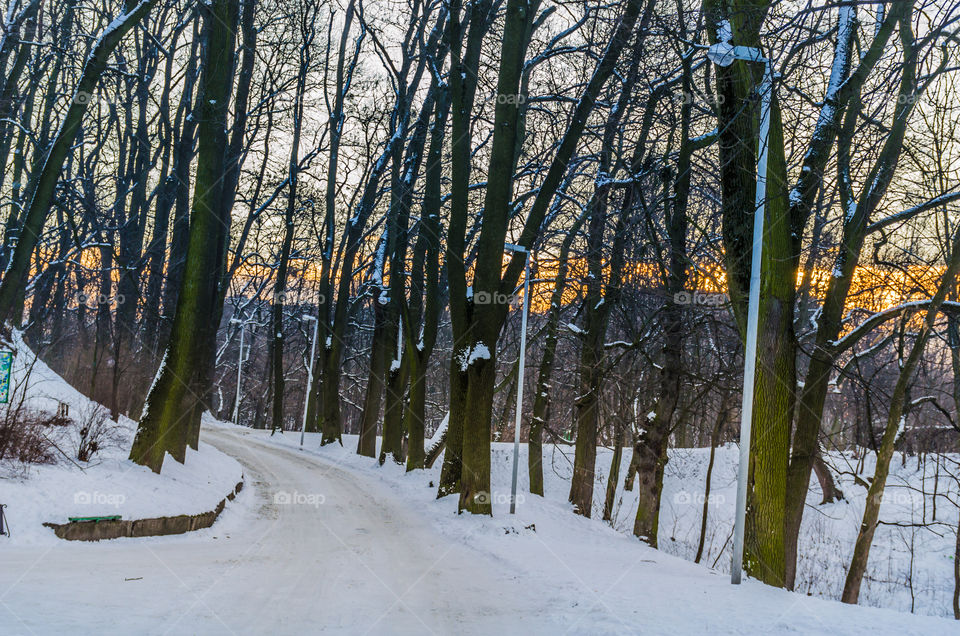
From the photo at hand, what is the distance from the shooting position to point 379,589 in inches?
312

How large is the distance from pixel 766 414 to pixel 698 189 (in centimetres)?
687

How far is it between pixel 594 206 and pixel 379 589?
36.6 ft

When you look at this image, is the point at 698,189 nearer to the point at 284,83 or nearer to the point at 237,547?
the point at 237,547

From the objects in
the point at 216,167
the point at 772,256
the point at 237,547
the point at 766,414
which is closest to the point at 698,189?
the point at 772,256

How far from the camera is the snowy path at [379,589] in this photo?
620cm

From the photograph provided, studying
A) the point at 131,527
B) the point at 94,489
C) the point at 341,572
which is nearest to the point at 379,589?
the point at 341,572

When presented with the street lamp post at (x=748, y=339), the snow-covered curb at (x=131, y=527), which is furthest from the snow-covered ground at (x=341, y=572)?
the street lamp post at (x=748, y=339)

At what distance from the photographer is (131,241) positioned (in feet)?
85.7

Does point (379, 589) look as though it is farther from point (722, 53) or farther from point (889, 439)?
point (889, 439)

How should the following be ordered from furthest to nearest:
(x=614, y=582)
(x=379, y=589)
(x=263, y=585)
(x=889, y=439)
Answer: (x=889, y=439), (x=614, y=582), (x=379, y=589), (x=263, y=585)

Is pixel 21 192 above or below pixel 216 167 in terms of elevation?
above

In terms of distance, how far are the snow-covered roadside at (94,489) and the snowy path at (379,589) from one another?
1.48 feet

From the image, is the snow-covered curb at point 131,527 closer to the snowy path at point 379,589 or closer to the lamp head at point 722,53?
the snowy path at point 379,589

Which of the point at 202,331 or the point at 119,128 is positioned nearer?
the point at 202,331
